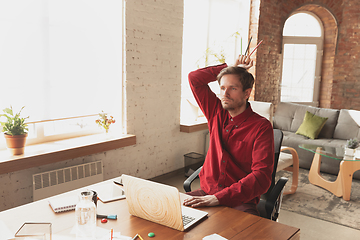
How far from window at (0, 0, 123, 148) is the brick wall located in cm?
Result: 332

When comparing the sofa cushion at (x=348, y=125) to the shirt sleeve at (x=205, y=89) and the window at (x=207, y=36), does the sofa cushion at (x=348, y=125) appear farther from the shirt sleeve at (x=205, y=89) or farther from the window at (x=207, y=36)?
the shirt sleeve at (x=205, y=89)

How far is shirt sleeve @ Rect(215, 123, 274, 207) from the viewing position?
71.9 inches

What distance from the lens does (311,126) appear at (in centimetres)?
524

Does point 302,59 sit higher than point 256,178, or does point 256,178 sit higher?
point 302,59

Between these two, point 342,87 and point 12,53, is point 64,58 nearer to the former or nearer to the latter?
point 12,53

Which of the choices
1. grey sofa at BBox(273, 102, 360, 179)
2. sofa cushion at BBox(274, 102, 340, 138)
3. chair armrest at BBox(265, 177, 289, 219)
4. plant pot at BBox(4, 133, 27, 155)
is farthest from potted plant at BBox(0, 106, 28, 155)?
sofa cushion at BBox(274, 102, 340, 138)

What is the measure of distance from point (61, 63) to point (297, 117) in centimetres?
400

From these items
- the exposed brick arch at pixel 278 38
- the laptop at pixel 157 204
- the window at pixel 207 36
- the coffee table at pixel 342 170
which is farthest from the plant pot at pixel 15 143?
the exposed brick arch at pixel 278 38

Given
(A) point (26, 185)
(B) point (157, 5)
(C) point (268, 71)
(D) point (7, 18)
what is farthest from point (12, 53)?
(C) point (268, 71)

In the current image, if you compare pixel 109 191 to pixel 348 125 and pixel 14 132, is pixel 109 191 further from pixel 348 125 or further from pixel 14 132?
pixel 348 125

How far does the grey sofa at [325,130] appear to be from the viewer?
4.87 metres

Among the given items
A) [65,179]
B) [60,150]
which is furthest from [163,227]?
[65,179]

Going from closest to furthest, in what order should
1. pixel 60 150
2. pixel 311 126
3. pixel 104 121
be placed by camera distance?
pixel 60 150 < pixel 104 121 < pixel 311 126

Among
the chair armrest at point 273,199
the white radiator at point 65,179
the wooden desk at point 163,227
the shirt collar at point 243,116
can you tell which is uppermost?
the shirt collar at point 243,116
